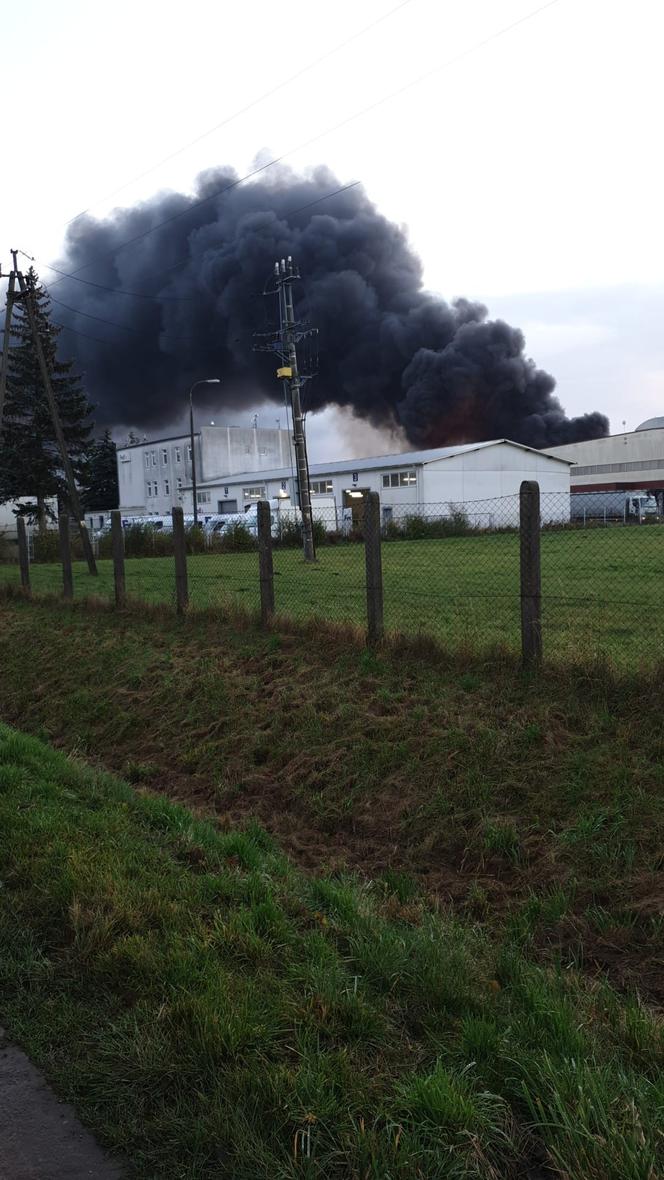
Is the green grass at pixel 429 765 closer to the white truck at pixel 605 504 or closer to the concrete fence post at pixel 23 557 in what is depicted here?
the concrete fence post at pixel 23 557

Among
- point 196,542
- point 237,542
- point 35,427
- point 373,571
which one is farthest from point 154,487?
point 373,571

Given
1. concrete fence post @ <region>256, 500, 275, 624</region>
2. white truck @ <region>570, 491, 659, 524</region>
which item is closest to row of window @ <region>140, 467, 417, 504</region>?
white truck @ <region>570, 491, 659, 524</region>

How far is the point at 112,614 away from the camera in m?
13.9

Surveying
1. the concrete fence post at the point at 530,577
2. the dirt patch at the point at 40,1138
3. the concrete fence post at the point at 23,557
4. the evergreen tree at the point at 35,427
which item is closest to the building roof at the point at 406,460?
the evergreen tree at the point at 35,427

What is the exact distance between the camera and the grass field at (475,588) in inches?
355

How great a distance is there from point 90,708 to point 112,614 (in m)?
4.21

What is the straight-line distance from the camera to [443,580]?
15.3m

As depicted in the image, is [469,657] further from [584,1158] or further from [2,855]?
[584,1158]

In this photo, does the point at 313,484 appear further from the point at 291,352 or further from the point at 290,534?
the point at 291,352

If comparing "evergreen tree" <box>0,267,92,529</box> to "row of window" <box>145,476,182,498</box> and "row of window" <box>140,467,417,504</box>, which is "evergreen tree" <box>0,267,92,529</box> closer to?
"row of window" <box>140,467,417,504</box>

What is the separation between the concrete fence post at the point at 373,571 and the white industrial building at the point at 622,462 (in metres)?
73.6

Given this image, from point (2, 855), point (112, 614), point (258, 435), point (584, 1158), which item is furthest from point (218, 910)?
point (258, 435)

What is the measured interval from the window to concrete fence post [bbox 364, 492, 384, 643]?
4293cm

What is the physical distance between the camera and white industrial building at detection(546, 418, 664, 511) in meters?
80.2
